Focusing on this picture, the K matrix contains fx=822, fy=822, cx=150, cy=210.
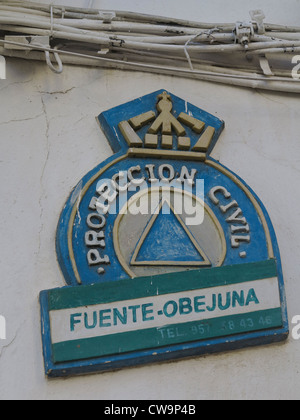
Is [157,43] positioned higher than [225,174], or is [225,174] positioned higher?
[157,43]

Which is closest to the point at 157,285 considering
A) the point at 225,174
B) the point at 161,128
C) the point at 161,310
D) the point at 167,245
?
the point at 161,310

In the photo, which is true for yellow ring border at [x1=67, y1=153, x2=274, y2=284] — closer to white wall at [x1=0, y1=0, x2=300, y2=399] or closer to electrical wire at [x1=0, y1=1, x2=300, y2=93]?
white wall at [x1=0, y1=0, x2=300, y2=399]

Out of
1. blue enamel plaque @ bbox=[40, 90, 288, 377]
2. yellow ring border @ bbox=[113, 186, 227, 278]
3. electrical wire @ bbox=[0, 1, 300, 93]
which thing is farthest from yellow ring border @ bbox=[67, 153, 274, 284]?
electrical wire @ bbox=[0, 1, 300, 93]

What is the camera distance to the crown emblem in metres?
3.00

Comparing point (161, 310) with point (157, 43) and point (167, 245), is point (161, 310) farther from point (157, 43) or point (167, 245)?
point (157, 43)

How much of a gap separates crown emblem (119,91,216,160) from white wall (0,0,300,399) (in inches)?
3.7

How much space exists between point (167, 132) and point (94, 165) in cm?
30

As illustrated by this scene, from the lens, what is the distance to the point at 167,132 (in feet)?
9.98

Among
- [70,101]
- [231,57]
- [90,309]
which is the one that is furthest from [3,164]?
[231,57]

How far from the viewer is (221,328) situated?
8.74 feet

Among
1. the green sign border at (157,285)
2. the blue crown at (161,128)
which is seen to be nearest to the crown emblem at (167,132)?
the blue crown at (161,128)

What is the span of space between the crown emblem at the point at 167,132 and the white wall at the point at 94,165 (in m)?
0.09

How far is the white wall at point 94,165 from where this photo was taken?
2600 millimetres

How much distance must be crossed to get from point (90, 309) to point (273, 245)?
69cm
